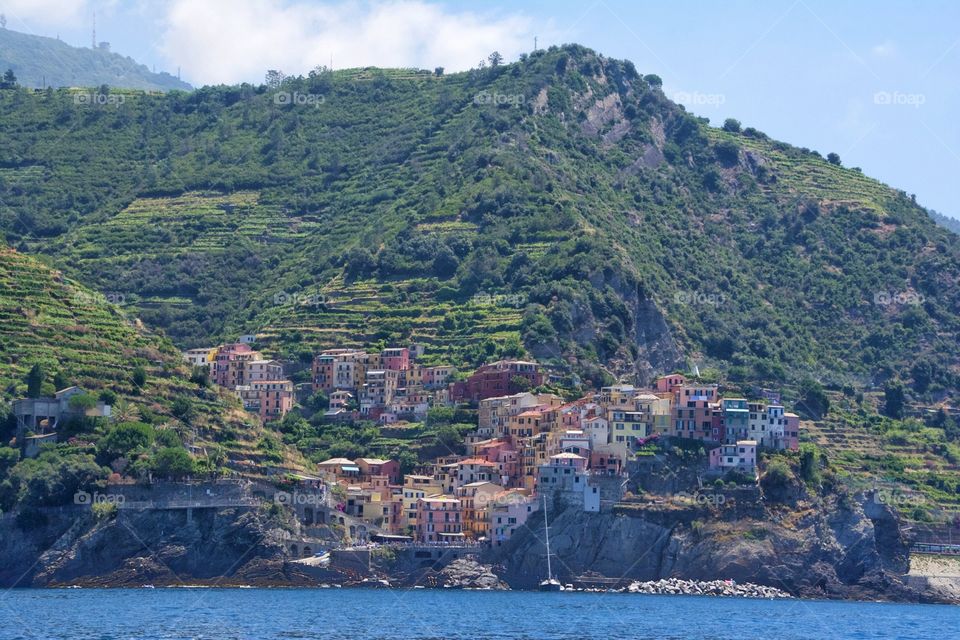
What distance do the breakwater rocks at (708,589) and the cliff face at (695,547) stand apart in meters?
0.45

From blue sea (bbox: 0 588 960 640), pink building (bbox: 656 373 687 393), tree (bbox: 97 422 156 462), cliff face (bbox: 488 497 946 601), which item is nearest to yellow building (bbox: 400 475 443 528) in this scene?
cliff face (bbox: 488 497 946 601)

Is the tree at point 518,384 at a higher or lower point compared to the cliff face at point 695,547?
higher

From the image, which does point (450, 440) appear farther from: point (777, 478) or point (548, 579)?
point (777, 478)

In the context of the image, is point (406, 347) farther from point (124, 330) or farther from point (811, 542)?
point (811, 542)

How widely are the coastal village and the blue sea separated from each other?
28.1 ft

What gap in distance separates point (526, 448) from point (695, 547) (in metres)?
15.7

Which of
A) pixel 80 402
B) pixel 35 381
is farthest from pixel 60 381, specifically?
pixel 80 402

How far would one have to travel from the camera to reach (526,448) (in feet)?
444

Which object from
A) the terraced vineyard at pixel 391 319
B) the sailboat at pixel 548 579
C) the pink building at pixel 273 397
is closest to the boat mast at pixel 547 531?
the sailboat at pixel 548 579

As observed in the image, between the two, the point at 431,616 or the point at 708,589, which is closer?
the point at 431,616

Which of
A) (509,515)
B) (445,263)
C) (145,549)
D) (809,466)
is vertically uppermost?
(445,263)

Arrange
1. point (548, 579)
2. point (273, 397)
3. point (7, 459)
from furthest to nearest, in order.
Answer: point (273, 397) → point (548, 579) → point (7, 459)

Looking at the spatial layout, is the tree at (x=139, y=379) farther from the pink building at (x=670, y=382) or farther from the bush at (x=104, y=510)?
the pink building at (x=670, y=382)

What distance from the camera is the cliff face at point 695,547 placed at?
124 metres
